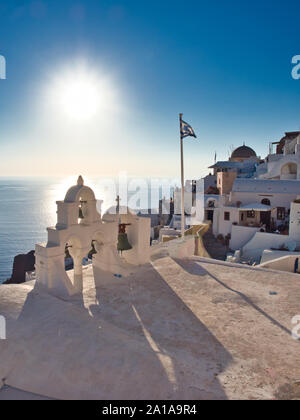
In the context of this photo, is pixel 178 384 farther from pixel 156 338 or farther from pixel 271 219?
pixel 271 219

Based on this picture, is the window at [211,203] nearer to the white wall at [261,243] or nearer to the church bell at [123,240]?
the white wall at [261,243]

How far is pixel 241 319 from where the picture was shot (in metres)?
6.72

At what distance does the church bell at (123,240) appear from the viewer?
10.4m

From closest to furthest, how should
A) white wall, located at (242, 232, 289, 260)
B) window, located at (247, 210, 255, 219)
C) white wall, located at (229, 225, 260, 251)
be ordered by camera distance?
white wall, located at (242, 232, 289, 260)
white wall, located at (229, 225, 260, 251)
window, located at (247, 210, 255, 219)

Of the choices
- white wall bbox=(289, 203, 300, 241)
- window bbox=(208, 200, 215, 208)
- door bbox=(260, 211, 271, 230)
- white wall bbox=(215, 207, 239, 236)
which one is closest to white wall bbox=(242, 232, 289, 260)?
white wall bbox=(289, 203, 300, 241)

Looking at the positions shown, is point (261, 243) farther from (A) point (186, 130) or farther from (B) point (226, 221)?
(A) point (186, 130)

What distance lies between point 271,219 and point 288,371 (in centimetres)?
2452

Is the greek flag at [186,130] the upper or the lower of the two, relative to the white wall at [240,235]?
upper

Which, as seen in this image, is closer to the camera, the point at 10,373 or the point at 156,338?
the point at 10,373

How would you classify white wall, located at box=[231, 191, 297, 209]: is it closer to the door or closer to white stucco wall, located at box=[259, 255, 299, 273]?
the door

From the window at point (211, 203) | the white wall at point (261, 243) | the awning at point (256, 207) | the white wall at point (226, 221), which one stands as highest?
the window at point (211, 203)

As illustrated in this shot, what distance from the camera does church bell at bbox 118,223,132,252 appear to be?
410 inches

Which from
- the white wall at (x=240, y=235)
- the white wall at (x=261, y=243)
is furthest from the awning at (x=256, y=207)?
the white wall at (x=261, y=243)
